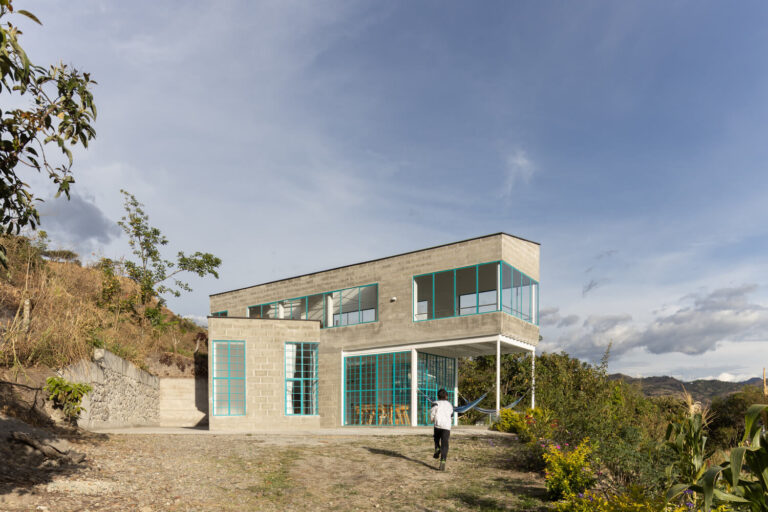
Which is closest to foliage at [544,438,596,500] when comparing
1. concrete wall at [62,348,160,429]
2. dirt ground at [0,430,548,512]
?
dirt ground at [0,430,548,512]

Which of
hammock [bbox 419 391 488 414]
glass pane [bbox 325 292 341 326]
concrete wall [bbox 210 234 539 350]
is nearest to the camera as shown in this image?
hammock [bbox 419 391 488 414]

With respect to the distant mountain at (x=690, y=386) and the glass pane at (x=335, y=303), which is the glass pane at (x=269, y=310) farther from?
the distant mountain at (x=690, y=386)

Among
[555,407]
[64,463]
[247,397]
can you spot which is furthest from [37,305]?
[555,407]

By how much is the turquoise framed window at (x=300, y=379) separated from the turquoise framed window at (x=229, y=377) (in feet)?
5.15

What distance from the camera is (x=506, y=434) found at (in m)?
14.8

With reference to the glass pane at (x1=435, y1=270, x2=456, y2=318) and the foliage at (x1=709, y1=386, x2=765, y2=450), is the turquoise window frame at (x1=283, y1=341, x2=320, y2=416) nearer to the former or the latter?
the glass pane at (x1=435, y1=270, x2=456, y2=318)

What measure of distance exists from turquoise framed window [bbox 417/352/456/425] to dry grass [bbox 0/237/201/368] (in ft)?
31.5

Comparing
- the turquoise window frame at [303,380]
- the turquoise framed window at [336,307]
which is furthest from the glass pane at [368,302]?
the turquoise window frame at [303,380]

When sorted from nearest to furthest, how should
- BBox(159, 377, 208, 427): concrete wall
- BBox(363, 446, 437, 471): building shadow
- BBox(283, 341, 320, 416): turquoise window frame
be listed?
BBox(363, 446, 437, 471): building shadow, BBox(283, 341, 320, 416): turquoise window frame, BBox(159, 377, 208, 427): concrete wall

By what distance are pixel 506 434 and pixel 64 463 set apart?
403 inches

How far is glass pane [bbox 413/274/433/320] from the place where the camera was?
20820 mm

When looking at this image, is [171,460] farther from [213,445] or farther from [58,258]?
[58,258]

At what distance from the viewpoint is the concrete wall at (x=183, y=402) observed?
72.3 ft

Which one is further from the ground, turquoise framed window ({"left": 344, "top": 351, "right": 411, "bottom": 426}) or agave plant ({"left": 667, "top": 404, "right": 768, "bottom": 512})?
agave plant ({"left": 667, "top": 404, "right": 768, "bottom": 512})
